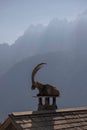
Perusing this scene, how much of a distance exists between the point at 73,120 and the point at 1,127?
1958 mm

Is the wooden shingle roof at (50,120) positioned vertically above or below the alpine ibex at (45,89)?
below

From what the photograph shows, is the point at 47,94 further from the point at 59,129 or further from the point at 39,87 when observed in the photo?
the point at 59,129

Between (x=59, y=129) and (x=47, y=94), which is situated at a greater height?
(x=47, y=94)

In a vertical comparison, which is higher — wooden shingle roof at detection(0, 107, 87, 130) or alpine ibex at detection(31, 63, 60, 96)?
alpine ibex at detection(31, 63, 60, 96)

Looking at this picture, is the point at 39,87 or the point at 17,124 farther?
the point at 39,87

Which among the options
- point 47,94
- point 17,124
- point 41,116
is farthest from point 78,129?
point 47,94

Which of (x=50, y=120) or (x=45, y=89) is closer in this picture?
(x=50, y=120)

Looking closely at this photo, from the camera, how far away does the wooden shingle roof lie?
28.7 feet

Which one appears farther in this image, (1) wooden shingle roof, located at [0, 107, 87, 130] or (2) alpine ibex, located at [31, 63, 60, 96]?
(2) alpine ibex, located at [31, 63, 60, 96]

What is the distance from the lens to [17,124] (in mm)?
8641

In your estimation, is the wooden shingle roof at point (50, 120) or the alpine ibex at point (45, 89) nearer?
the wooden shingle roof at point (50, 120)

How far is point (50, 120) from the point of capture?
9344 mm

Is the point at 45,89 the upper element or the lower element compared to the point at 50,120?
upper

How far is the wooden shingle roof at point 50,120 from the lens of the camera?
28.7 ft
